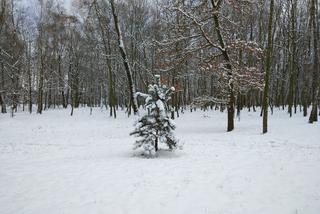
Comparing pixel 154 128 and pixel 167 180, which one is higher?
pixel 154 128

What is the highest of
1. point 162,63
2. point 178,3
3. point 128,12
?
point 128,12

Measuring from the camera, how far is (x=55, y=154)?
12.2 metres

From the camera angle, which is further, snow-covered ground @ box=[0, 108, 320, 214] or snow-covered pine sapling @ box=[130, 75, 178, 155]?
snow-covered pine sapling @ box=[130, 75, 178, 155]

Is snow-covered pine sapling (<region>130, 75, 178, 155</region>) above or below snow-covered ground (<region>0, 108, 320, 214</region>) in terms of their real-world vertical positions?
above

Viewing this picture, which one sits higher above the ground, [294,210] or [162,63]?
[162,63]

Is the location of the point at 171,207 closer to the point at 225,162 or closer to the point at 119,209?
the point at 119,209

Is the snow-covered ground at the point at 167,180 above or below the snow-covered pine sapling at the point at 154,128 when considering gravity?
below

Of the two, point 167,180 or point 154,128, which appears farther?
point 154,128

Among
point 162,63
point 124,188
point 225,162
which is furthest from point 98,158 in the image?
point 162,63

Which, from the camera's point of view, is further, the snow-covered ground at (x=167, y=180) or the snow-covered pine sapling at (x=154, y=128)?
the snow-covered pine sapling at (x=154, y=128)

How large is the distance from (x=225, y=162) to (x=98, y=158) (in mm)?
4664

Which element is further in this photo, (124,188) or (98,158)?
(98,158)

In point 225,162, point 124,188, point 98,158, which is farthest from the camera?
point 98,158

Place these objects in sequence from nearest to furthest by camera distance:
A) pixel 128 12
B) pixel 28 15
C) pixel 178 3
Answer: pixel 178 3, pixel 128 12, pixel 28 15
